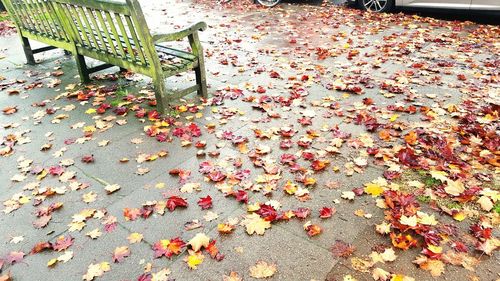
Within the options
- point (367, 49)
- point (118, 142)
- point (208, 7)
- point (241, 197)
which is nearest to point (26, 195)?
point (118, 142)

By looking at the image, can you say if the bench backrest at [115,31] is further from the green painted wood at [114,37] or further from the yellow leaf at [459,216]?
the yellow leaf at [459,216]

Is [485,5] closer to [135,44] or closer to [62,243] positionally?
[135,44]

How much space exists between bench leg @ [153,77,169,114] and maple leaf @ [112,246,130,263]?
210cm

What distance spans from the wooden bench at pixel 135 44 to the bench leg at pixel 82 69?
21 millimetres

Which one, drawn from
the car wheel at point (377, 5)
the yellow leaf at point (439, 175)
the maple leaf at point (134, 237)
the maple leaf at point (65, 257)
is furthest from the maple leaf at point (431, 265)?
the car wheel at point (377, 5)

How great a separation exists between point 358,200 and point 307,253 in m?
0.72

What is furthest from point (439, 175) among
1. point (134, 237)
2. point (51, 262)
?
point (51, 262)

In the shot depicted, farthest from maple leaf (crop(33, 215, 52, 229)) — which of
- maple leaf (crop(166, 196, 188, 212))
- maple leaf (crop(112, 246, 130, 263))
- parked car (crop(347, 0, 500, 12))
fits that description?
parked car (crop(347, 0, 500, 12))

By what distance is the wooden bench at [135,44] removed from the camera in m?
3.95

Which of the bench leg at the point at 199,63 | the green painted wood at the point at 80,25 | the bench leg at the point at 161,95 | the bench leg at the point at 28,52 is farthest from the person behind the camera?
the bench leg at the point at 28,52

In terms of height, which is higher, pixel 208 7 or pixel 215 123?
pixel 208 7

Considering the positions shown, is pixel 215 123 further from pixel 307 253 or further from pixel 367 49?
pixel 367 49

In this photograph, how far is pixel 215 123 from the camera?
4.25 metres

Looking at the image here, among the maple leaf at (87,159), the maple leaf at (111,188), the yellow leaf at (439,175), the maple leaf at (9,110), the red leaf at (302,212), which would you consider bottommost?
the red leaf at (302,212)
